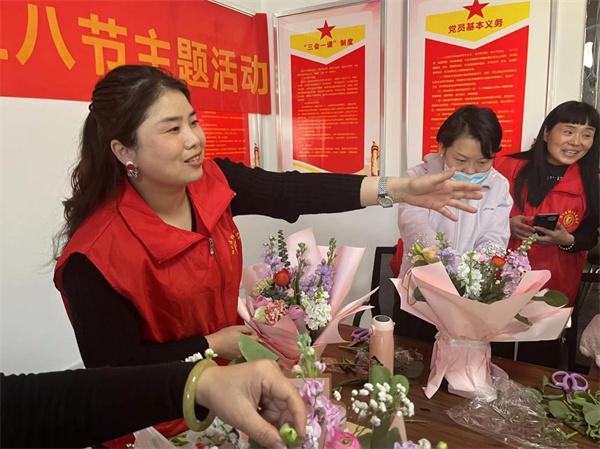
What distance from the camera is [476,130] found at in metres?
1.85

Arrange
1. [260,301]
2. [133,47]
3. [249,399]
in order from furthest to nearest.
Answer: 1. [133,47]
2. [260,301]
3. [249,399]

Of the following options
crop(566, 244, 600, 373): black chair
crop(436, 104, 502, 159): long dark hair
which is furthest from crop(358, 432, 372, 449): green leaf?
crop(566, 244, 600, 373): black chair

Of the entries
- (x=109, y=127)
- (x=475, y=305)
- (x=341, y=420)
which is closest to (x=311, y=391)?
(x=341, y=420)

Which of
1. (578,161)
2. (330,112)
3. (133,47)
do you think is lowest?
(578,161)

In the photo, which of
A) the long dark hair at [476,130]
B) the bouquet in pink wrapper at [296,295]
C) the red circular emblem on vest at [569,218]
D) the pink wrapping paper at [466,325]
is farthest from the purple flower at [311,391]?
the red circular emblem on vest at [569,218]

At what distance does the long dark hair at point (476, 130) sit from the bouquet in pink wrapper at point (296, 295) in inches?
36.2

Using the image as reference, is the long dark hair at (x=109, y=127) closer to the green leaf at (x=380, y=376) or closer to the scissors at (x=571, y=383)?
the green leaf at (x=380, y=376)

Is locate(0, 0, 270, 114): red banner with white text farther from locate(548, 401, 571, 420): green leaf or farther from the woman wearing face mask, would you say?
locate(548, 401, 571, 420): green leaf

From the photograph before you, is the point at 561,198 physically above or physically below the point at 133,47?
below

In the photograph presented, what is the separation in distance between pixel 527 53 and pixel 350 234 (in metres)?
1.44

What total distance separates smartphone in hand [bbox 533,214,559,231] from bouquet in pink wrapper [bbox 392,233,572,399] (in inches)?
34.8

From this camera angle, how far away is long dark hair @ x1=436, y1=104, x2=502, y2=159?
185cm

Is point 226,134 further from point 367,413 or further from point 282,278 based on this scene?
point 367,413

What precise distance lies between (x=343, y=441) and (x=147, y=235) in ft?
2.39
